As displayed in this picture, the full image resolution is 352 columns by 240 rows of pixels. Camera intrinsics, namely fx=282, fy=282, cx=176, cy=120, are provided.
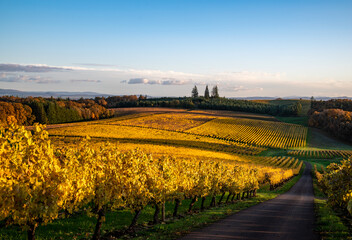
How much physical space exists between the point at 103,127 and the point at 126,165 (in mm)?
72176

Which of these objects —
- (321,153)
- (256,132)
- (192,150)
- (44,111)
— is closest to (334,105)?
(256,132)

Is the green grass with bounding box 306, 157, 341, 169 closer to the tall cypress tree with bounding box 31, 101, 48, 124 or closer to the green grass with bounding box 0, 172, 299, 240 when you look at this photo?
the green grass with bounding box 0, 172, 299, 240

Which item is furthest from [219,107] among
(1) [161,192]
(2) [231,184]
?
(1) [161,192]

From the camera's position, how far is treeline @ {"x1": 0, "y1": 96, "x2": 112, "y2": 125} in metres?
89.5

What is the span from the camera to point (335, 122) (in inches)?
4943

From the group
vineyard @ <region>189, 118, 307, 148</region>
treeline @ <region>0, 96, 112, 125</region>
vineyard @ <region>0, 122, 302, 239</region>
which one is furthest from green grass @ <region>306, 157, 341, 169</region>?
treeline @ <region>0, 96, 112, 125</region>

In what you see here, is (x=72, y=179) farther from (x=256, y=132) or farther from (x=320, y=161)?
(x=256, y=132)

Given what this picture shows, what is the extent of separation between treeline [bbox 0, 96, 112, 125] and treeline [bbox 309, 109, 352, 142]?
101202mm

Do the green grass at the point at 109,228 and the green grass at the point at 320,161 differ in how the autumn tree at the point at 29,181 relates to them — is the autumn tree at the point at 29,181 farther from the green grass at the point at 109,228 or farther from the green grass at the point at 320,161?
the green grass at the point at 320,161

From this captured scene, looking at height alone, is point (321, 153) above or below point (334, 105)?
below

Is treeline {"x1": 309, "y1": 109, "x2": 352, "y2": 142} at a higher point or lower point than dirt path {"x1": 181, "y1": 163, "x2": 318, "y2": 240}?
higher

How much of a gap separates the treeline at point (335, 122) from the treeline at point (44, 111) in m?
101

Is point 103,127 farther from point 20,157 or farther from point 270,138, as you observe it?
point 20,157

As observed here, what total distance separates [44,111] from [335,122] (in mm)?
120768
